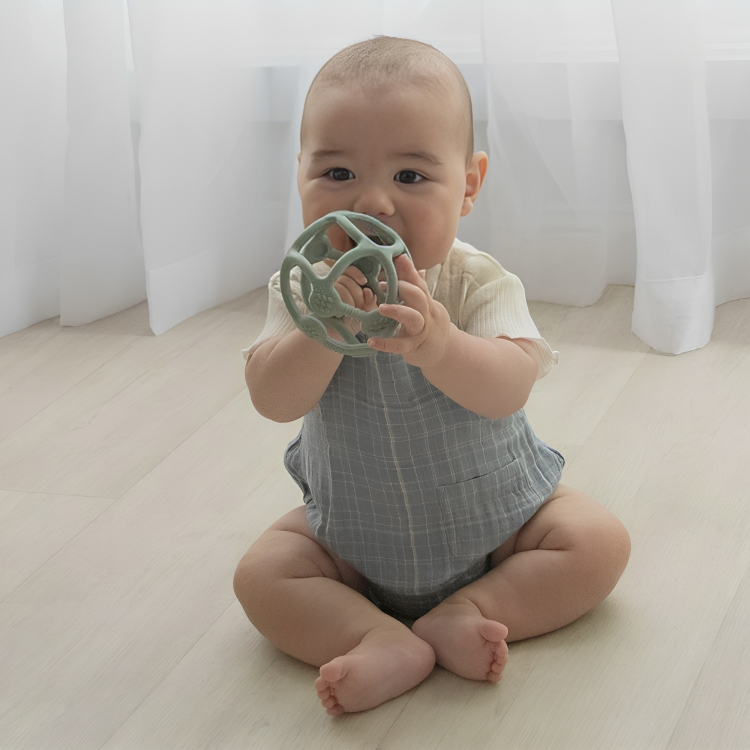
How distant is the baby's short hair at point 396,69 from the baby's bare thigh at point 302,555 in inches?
13.2

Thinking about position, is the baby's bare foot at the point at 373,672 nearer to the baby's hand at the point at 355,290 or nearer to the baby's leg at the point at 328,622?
the baby's leg at the point at 328,622

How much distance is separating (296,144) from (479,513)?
863mm

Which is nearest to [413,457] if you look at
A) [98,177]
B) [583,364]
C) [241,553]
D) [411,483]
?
[411,483]

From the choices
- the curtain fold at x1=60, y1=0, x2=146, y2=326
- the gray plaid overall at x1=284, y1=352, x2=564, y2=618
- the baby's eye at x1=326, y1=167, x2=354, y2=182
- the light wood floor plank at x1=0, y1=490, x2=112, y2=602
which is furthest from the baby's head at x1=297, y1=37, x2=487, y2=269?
the curtain fold at x1=60, y1=0, x2=146, y2=326

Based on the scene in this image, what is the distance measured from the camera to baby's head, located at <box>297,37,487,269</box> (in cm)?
74

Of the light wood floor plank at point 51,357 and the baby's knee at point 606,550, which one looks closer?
the baby's knee at point 606,550

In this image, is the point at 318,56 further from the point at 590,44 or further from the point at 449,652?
the point at 449,652

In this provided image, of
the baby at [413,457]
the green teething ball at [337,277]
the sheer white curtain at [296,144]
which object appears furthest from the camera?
the sheer white curtain at [296,144]

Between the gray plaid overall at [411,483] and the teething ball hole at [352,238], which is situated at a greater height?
the teething ball hole at [352,238]

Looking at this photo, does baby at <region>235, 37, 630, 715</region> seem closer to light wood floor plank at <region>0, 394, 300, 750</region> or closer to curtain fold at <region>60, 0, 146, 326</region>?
light wood floor plank at <region>0, 394, 300, 750</region>

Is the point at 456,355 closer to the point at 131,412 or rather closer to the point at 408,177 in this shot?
the point at 408,177

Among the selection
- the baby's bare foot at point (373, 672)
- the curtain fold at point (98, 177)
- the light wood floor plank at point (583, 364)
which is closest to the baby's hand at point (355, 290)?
the baby's bare foot at point (373, 672)

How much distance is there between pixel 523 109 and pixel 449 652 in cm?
87

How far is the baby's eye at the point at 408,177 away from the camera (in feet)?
2.47
